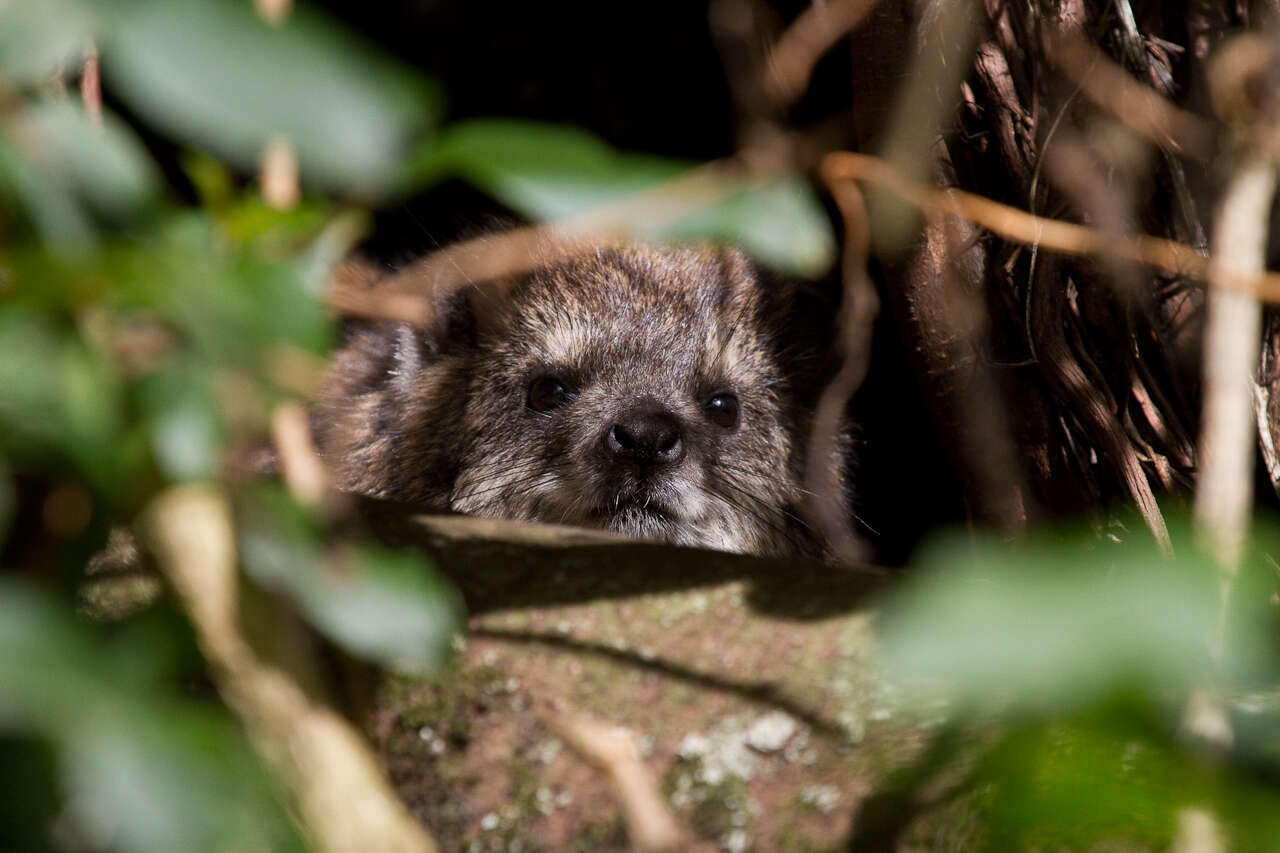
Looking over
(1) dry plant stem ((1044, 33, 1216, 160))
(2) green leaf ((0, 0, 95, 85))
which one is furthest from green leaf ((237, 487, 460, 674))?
(1) dry plant stem ((1044, 33, 1216, 160))

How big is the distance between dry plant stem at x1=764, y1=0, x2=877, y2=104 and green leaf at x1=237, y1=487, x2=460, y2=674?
99cm

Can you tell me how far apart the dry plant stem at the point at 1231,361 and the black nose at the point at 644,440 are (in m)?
2.22

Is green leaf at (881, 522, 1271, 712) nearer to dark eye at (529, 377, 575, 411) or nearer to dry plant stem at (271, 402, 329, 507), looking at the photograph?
dry plant stem at (271, 402, 329, 507)

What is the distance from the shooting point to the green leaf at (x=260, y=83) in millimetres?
760

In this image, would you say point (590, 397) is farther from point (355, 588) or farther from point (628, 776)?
point (355, 588)

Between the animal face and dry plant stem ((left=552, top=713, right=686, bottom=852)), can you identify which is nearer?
dry plant stem ((left=552, top=713, right=686, bottom=852))

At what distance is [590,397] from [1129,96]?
1804 mm

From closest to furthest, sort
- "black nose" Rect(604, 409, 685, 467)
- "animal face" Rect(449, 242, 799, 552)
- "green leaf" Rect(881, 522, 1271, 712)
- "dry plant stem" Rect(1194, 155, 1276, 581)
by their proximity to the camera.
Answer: "green leaf" Rect(881, 522, 1271, 712)
"dry plant stem" Rect(1194, 155, 1276, 581)
"black nose" Rect(604, 409, 685, 467)
"animal face" Rect(449, 242, 799, 552)

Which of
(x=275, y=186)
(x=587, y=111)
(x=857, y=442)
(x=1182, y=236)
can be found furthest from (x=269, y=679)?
(x=587, y=111)

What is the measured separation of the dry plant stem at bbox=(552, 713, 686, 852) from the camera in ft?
3.78

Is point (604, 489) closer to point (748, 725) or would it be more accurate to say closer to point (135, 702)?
point (748, 725)

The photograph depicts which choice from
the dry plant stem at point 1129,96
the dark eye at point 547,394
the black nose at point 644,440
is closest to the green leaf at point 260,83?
the dry plant stem at point 1129,96

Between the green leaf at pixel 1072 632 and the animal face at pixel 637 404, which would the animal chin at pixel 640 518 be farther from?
the green leaf at pixel 1072 632

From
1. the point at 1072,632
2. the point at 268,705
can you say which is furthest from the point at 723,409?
the point at 1072,632
